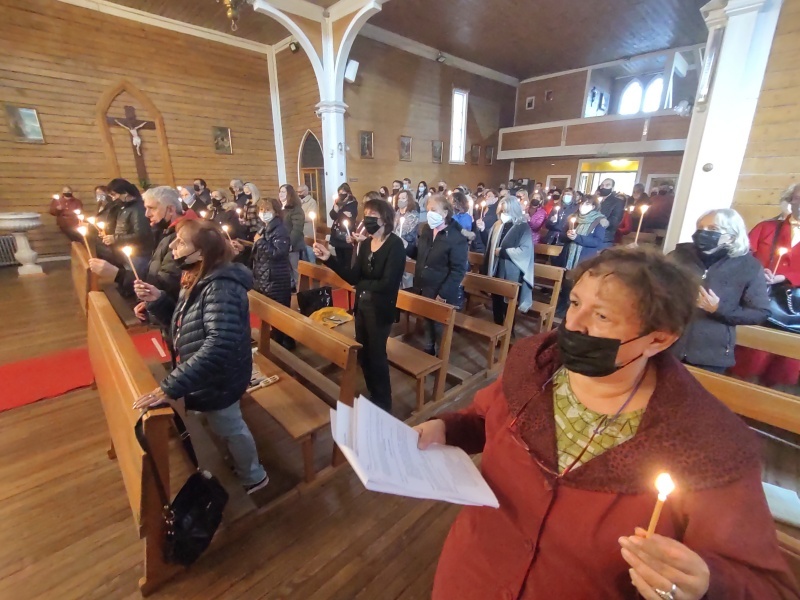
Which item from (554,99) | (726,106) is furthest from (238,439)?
(554,99)

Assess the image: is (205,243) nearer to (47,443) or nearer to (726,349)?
(47,443)

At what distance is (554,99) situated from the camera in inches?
509

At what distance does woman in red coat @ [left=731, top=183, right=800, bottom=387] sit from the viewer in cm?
267

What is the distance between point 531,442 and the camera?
3.05ft

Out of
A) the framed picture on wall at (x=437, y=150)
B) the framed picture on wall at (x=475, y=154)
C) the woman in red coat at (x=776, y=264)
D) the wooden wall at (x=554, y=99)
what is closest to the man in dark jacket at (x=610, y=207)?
the woman in red coat at (x=776, y=264)

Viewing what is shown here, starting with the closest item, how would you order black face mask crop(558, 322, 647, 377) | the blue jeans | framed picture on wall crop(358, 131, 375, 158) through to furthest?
black face mask crop(558, 322, 647, 377) → the blue jeans → framed picture on wall crop(358, 131, 375, 158)

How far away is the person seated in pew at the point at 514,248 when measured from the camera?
3.81m

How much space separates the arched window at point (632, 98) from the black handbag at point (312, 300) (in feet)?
48.8

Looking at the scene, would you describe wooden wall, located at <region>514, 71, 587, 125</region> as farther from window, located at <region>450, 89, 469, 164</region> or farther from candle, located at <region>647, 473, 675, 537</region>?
candle, located at <region>647, 473, 675, 537</region>

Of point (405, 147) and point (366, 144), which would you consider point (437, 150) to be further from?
point (366, 144)

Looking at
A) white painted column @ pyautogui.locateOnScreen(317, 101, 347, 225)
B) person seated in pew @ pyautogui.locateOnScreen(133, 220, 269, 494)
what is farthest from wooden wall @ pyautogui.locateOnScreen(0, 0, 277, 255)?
person seated in pew @ pyautogui.locateOnScreen(133, 220, 269, 494)

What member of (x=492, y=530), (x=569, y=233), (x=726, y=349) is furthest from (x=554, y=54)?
(x=492, y=530)

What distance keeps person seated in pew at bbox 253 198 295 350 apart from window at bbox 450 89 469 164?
9.98 m

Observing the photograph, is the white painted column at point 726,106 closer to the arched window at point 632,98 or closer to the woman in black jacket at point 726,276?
the woman in black jacket at point 726,276
